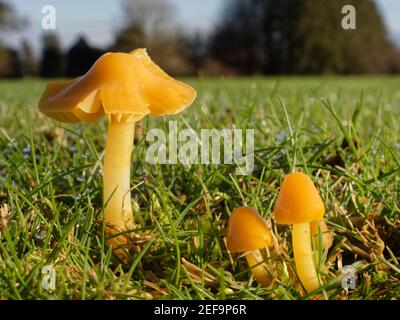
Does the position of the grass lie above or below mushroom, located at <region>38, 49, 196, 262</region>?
below

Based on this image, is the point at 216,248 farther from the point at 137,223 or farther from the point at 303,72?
the point at 303,72

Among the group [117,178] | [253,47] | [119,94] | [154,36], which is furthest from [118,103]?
[253,47]

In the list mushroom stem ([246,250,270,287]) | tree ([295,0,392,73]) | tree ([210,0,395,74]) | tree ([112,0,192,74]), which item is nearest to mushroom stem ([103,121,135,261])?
mushroom stem ([246,250,270,287])

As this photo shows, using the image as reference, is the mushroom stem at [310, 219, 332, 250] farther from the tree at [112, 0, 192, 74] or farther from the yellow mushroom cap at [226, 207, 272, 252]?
the tree at [112, 0, 192, 74]

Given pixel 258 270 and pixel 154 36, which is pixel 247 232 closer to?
pixel 258 270
